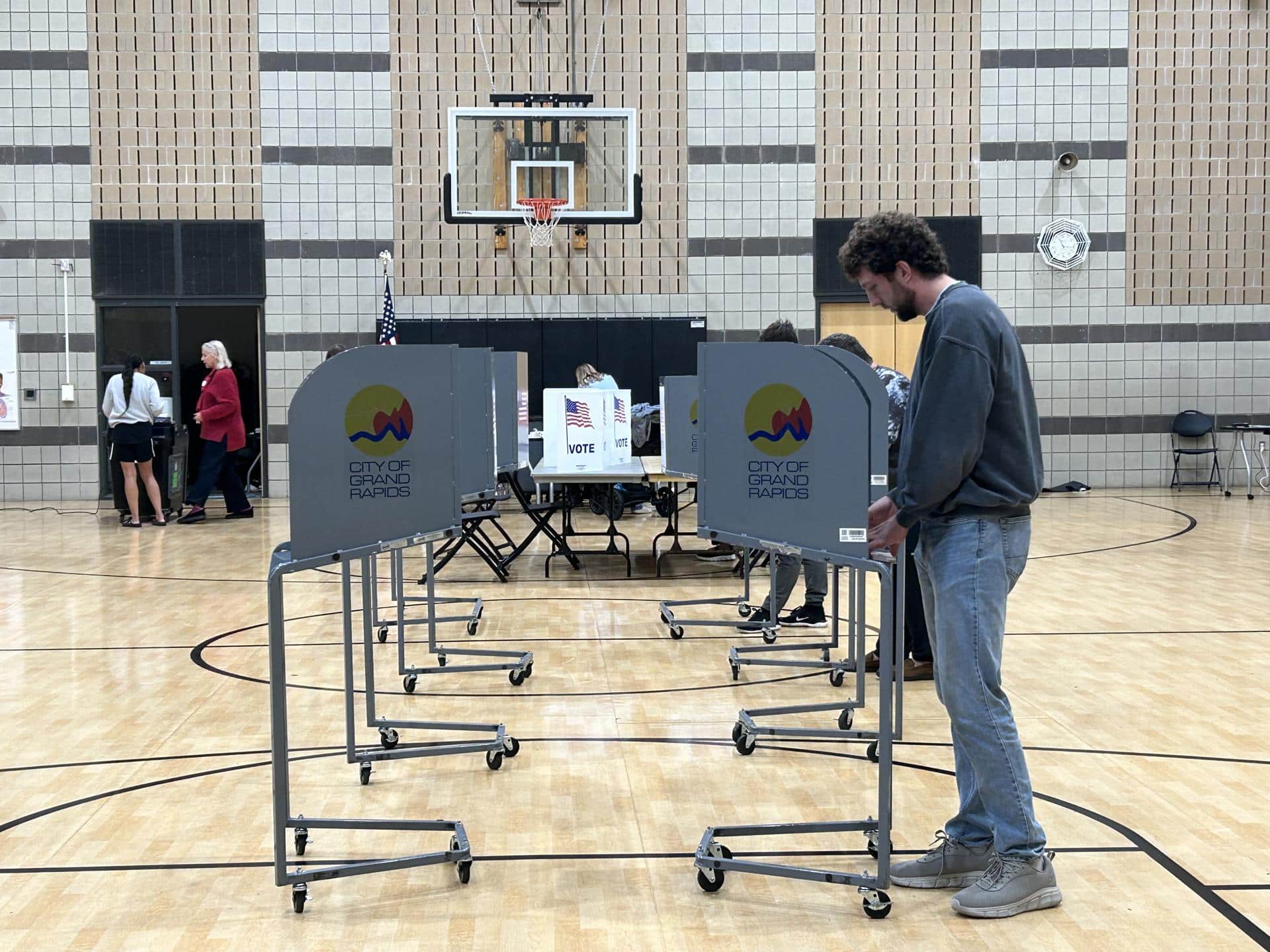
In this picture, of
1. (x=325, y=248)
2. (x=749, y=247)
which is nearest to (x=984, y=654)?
(x=749, y=247)

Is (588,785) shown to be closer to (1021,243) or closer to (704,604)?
(704,604)

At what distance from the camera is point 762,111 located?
Answer: 1512 cm

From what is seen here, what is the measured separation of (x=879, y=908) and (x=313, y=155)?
530 inches

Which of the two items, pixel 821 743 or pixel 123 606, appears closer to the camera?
pixel 821 743

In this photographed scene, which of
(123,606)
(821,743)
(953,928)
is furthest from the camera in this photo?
(123,606)

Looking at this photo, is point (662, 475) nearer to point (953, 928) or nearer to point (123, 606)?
point (123, 606)

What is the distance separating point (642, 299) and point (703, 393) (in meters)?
11.3

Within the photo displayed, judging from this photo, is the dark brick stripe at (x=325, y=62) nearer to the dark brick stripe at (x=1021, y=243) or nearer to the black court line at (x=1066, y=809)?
the dark brick stripe at (x=1021, y=243)

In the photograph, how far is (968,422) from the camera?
297 centimetres

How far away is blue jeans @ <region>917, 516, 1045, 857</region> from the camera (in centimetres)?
307

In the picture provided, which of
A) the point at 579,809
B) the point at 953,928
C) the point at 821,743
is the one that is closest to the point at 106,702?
the point at 579,809

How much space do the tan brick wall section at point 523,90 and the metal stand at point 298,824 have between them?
38.8ft

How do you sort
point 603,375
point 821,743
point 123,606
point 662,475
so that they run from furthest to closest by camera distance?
point 603,375 < point 662,475 < point 123,606 < point 821,743

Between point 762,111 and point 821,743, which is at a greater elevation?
point 762,111
